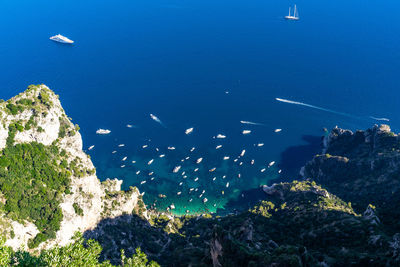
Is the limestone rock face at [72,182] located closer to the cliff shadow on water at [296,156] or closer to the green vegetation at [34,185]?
the green vegetation at [34,185]

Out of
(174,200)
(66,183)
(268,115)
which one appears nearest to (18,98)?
(66,183)

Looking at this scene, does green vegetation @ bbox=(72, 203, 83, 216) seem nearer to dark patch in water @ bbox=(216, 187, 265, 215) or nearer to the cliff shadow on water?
dark patch in water @ bbox=(216, 187, 265, 215)

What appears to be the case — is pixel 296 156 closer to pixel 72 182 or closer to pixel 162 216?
pixel 162 216

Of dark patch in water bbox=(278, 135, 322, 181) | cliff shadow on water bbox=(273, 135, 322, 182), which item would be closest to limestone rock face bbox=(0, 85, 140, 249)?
cliff shadow on water bbox=(273, 135, 322, 182)

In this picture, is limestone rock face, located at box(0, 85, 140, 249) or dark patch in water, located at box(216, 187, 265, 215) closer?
limestone rock face, located at box(0, 85, 140, 249)

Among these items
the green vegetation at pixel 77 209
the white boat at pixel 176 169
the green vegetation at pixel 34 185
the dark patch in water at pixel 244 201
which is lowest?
the dark patch in water at pixel 244 201

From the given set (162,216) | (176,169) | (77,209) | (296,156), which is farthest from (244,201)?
(77,209)

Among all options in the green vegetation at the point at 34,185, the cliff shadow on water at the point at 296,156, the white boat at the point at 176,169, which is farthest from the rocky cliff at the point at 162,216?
the white boat at the point at 176,169

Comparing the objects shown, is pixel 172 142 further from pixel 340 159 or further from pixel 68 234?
pixel 68 234
